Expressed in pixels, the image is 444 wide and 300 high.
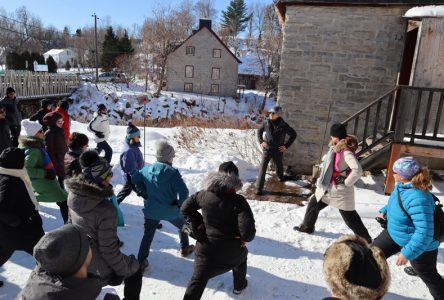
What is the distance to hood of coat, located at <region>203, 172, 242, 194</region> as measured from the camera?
8.95ft

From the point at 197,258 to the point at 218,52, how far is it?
34912 mm

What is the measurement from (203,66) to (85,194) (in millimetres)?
Answer: 34740

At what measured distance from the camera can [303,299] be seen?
3.36m

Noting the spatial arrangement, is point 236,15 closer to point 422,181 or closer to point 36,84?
point 36,84

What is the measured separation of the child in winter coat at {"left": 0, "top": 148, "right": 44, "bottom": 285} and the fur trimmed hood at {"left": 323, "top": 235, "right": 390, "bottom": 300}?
281 centimetres

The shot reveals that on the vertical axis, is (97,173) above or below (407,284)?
above

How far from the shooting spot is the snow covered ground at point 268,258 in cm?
345

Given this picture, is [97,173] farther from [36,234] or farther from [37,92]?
[37,92]

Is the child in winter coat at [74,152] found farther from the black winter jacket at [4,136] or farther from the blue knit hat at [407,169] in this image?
the blue knit hat at [407,169]

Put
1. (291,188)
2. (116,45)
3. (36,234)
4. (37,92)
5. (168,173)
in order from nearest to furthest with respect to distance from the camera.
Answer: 1. (36,234)
2. (168,173)
3. (291,188)
4. (37,92)
5. (116,45)

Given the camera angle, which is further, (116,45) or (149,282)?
(116,45)

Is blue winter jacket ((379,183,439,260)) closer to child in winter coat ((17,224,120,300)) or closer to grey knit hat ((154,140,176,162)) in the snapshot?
grey knit hat ((154,140,176,162))

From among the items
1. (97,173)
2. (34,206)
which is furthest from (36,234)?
(97,173)

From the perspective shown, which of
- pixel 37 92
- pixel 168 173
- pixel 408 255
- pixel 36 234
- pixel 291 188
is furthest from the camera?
pixel 37 92
